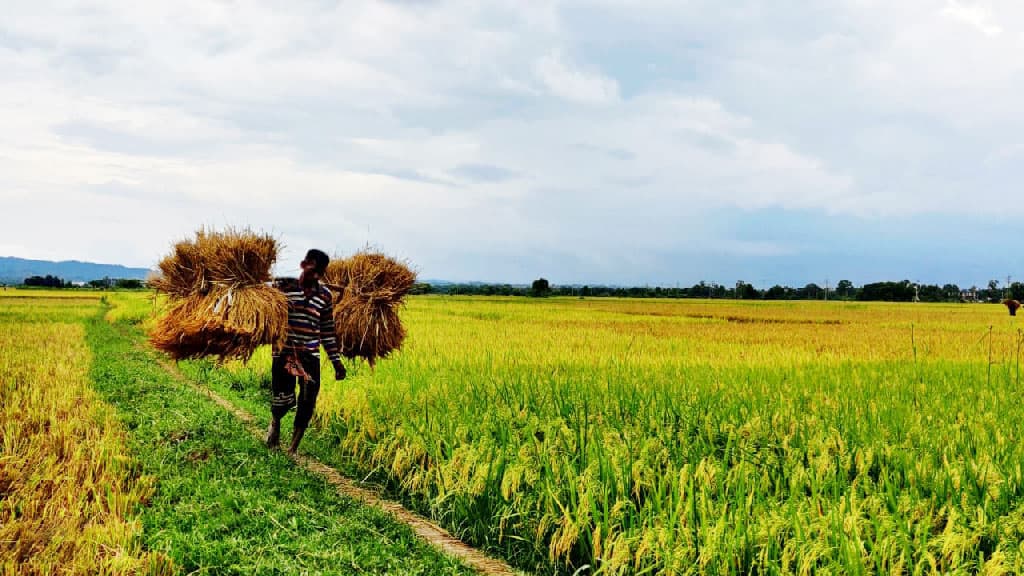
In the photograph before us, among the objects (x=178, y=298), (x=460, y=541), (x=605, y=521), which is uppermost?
(x=178, y=298)

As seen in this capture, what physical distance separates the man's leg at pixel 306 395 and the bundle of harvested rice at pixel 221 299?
36cm

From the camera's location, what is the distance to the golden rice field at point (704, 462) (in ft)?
11.6

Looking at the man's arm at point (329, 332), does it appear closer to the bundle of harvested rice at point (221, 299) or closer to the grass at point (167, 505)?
the bundle of harvested rice at point (221, 299)

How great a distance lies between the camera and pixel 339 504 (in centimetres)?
500

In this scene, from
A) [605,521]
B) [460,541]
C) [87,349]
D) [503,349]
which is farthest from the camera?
[87,349]

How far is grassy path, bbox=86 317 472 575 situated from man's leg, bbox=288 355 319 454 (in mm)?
264

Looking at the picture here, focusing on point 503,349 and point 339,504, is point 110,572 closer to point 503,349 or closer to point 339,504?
point 339,504

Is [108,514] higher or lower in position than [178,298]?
lower

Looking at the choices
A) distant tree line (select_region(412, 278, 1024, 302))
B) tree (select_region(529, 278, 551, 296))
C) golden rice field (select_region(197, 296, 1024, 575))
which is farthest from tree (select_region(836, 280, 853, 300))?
golden rice field (select_region(197, 296, 1024, 575))

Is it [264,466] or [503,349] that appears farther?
[503,349]

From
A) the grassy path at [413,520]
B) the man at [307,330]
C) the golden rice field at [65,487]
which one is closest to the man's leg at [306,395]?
the man at [307,330]

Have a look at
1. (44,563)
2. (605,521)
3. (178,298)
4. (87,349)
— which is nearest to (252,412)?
(178,298)

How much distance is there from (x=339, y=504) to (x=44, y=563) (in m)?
1.84

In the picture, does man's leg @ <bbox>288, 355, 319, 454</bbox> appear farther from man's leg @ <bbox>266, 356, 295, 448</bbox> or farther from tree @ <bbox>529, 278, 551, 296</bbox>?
tree @ <bbox>529, 278, 551, 296</bbox>
